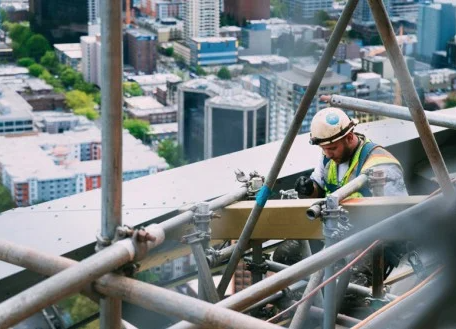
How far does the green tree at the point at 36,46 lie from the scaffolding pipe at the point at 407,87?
488 inches

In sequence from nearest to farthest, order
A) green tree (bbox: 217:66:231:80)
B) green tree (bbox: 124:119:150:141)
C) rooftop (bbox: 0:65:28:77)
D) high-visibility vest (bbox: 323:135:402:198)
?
high-visibility vest (bbox: 323:135:402:198), green tree (bbox: 124:119:150:141), rooftop (bbox: 0:65:28:77), green tree (bbox: 217:66:231:80)

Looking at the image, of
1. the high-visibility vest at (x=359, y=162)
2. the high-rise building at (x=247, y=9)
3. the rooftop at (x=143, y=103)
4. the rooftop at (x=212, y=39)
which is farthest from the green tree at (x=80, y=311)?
the rooftop at (x=212, y=39)

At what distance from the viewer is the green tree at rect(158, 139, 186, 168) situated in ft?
46.5

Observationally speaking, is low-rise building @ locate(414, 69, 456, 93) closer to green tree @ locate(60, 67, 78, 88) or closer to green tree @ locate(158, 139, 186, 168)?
green tree @ locate(158, 139, 186, 168)

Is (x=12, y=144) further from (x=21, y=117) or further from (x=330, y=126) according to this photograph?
(x=330, y=126)

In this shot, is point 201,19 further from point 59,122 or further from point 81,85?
point 81,85

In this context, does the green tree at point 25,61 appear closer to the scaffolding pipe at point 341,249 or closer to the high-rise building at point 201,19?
the high-rise building at point 201,19

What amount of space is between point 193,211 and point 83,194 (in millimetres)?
760

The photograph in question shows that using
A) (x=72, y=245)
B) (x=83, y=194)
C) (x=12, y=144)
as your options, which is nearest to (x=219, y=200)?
(x=72, y=245)

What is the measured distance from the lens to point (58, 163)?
1481cm

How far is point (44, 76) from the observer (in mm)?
15703

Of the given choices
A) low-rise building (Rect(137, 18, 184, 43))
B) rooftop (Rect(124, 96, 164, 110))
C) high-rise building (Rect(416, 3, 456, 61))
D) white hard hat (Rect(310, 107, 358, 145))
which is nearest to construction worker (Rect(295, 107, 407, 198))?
white hard hat (Rect(310, 107, 358, 145))

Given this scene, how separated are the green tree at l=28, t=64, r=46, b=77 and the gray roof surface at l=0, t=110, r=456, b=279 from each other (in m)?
12.2

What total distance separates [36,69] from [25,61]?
1.01ft
